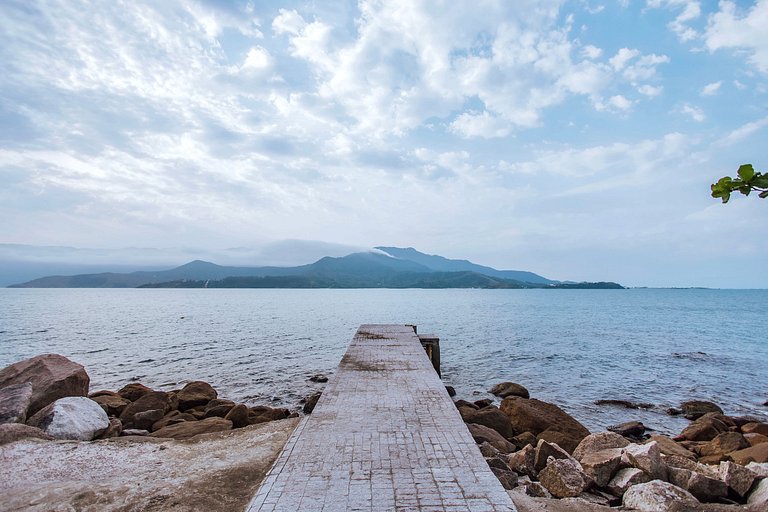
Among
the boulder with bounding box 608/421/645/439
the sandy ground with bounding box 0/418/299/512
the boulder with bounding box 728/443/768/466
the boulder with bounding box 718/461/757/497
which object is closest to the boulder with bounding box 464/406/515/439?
the boulder with bounding box 608/421/645/439

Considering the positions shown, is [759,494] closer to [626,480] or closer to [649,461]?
[649,461]

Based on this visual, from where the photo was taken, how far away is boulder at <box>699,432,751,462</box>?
10.8 metres

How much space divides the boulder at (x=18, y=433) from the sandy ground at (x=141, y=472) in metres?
0.28

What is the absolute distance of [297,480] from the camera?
5.46 metres

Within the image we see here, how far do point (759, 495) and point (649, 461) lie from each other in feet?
4.81

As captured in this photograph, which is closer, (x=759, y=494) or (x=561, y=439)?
(x=759, y=494)

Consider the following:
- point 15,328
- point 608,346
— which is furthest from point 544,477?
point 15,328

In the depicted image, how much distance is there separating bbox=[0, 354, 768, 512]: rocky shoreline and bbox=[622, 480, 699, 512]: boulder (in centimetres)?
1

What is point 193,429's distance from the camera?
10.1 meters

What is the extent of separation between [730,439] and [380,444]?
31.4 feet

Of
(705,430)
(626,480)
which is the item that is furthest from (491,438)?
(705,430)

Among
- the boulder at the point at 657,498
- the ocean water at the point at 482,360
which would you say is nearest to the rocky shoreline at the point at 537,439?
the boulder at the point at 657,498

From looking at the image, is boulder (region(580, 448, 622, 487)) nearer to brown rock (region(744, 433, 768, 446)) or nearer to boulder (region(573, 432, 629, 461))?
boulder (region(573, 432, 629, 461))

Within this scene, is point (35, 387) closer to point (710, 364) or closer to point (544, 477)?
point (544, 477)
